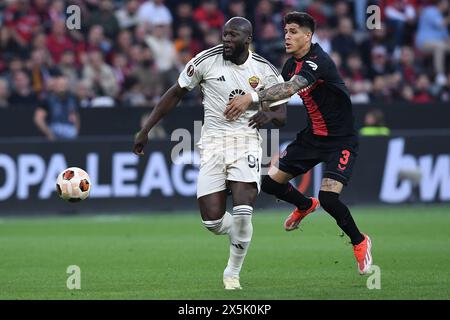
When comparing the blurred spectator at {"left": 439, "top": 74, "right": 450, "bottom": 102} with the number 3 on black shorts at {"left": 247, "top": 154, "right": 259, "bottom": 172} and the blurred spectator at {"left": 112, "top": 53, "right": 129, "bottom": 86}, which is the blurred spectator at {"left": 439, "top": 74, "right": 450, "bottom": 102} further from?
the number 3 on black shorts at {"left": 247, "top": 154, "right": 259, "bottom": 172}

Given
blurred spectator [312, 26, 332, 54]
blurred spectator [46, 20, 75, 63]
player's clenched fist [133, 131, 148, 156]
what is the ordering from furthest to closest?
1. blurred spectator [312, 26, 332, 54]
2. blurred spectator [46, 20, 75, 63]
3. player's clenched fist [133, 131, 148, 156]

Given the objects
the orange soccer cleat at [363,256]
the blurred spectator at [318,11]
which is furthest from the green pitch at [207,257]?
the blurred spectator at [318,11]

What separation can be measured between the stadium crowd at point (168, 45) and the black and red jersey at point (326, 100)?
361 inches

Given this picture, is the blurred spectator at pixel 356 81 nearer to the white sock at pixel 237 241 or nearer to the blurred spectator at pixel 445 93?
the blurred spectator at pixel 445 93

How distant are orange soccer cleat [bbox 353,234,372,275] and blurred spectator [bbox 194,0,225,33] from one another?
1233 centimetres

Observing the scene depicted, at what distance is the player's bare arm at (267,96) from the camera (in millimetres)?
9539

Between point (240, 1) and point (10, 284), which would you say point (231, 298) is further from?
point (240, 1)

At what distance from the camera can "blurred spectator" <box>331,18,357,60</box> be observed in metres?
22.2

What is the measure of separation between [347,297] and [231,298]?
1.00m

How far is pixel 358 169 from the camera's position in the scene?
18953mm

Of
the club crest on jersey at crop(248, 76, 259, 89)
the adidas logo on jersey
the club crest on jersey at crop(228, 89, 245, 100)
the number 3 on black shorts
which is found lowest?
the number 3 on black shorts

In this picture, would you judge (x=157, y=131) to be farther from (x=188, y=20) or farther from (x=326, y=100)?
(x=326, y=100)

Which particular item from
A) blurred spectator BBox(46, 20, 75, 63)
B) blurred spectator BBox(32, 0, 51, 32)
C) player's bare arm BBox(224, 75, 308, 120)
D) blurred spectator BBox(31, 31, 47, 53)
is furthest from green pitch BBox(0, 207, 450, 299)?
blurred spectator BBox(32, 0, 51, 32)

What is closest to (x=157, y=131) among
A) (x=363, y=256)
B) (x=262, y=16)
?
(x=262, y=16)
